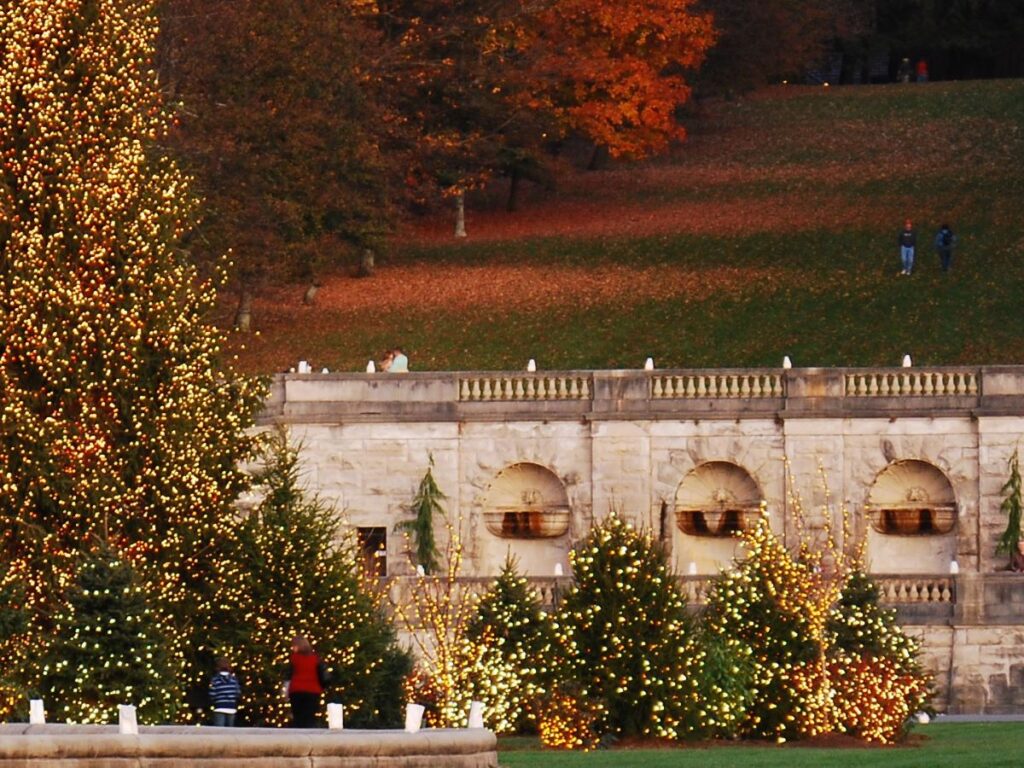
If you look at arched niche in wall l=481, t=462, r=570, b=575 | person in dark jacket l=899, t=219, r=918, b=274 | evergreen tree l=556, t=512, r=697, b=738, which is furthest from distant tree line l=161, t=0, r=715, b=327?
evergreen tree l=556, t=512, r=697, b=738

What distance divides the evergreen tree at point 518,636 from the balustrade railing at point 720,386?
13475 millimetres

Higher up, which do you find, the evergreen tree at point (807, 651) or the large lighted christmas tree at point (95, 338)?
the large lighted christmas tree at point (95, 338)

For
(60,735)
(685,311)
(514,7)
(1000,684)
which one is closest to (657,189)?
(514,7)

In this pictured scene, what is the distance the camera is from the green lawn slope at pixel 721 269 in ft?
207

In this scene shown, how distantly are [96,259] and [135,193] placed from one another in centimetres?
120

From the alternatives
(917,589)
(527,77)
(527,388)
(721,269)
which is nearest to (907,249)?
(721,269)

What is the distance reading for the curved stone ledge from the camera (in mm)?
23109

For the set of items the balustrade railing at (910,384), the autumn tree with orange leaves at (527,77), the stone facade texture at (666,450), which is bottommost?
the stone facade texture at (666,450)

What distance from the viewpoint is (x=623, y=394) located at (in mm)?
54531

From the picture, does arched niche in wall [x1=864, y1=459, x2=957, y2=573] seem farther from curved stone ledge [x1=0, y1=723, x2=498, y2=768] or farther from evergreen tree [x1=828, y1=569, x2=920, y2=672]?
curved stone ledge [x1=0, y1=723, x2=498, y2=768]

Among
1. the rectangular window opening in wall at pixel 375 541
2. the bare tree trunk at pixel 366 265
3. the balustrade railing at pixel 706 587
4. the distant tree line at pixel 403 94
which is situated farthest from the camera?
the bare tree trunk at pixel 366 265

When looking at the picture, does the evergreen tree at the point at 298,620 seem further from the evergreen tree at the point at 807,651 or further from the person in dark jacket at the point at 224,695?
the evergreen tree at the point at 807,651

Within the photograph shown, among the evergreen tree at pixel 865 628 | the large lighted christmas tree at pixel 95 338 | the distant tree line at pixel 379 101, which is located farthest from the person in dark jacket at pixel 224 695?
the distant tree line at pixel 379 101

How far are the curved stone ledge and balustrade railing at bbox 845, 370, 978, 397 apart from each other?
28.5 m
